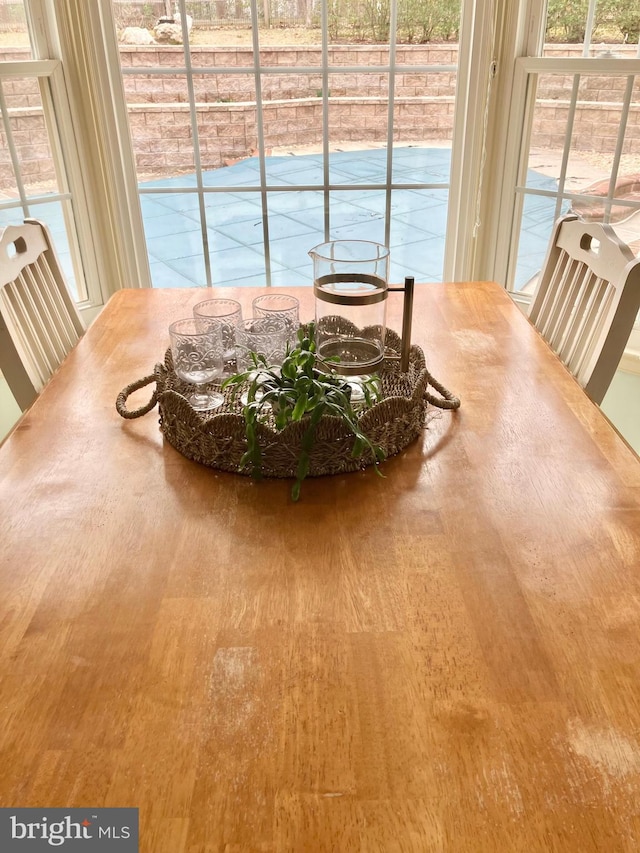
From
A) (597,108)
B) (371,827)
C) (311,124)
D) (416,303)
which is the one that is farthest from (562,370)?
(311,124)

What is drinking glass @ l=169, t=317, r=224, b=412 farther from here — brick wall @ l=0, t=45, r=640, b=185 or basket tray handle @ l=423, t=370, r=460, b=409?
brick wall @ l=0, t=45, r=640, b=185

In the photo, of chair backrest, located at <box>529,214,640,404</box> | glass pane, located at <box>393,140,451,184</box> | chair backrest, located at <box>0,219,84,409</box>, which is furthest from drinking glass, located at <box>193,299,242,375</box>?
glass pane, located at <box>393,140,451,184</box>

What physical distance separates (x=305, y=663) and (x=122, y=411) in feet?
2.17

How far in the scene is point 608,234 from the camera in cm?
161

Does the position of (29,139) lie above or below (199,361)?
above

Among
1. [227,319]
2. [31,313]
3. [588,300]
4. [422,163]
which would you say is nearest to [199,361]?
[227,319]

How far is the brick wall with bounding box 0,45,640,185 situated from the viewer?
101 inches

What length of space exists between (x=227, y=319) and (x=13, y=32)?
182 centimetres

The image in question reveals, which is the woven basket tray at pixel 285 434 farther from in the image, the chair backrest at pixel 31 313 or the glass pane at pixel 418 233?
the glass pane at pixel 418 233

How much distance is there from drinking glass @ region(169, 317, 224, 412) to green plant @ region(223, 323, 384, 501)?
5.7 inches

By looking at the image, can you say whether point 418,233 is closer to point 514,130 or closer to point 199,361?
point 514,130

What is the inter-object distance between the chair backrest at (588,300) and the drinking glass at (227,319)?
73 centimetres

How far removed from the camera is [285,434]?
1.11 m

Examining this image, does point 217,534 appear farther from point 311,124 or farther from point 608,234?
point 311,124
